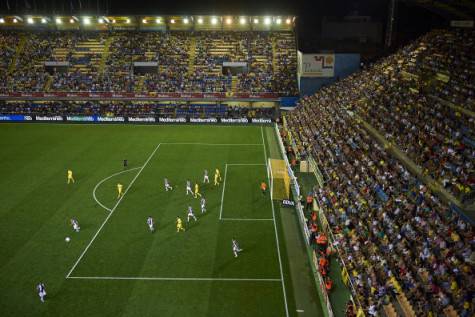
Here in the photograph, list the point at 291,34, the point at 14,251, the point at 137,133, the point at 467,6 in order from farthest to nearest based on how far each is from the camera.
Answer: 1. the point at 291,34
2. the point at 137,133
3. the point at 467,6
4. the point at 14,251

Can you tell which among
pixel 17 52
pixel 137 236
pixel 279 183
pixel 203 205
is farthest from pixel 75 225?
pixel 17 52

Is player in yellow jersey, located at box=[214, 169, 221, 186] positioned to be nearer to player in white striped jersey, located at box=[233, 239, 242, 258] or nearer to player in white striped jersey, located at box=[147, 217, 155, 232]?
player in white striped jersey, located at box=[147, 217, 155, 232]

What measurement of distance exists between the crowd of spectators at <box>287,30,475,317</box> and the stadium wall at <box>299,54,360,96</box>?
9.78m

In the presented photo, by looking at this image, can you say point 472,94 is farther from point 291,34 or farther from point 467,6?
point 291,34

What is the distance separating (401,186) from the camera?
68.8ft

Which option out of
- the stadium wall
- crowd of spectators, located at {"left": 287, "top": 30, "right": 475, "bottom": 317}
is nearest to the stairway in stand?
the stadium wall

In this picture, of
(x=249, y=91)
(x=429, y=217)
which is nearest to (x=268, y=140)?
(x=249, y=91)

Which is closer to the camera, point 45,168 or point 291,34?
point 45,168

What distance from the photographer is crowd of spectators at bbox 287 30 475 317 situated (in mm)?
15348

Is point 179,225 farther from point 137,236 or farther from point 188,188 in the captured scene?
point 188,188

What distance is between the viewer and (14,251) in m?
21.6

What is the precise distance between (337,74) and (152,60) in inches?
949

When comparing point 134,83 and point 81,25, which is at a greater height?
point 81,25

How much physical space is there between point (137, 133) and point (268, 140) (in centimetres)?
1403
